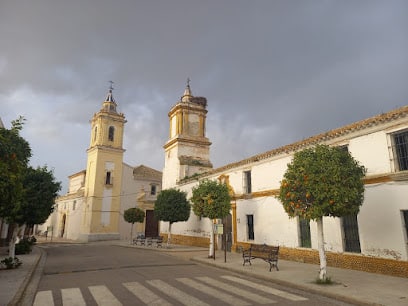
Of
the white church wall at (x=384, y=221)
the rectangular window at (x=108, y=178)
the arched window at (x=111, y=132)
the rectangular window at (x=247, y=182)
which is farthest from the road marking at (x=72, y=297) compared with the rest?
the arched window at (x=111, y=132)

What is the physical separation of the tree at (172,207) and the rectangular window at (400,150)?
15.1 m

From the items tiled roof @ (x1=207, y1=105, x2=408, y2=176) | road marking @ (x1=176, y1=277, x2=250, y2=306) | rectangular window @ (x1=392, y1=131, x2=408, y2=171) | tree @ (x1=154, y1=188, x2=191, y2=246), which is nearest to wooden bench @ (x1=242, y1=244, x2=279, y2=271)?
road marking @ (x1=176, y1=277, x2=250, y2=306)

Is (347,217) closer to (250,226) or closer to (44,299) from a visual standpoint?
(250,226)

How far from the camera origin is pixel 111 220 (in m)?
34.1

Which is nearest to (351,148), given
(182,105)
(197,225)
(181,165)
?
(197,225)

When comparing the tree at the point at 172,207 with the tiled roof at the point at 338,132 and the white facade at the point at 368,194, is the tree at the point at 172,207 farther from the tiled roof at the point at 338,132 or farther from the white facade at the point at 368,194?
the white facade at the point at 368,194

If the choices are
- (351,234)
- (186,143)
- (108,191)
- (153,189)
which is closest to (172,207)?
(186,143)

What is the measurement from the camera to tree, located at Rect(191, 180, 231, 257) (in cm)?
1662

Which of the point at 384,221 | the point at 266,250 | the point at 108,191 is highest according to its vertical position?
the point at 108,191

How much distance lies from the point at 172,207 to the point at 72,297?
1462 cm

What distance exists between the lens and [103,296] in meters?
7.98

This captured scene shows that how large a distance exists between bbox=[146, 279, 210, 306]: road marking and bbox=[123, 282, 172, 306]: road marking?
1.28 feet

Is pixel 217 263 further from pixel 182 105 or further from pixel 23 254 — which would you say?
pixel 182 105

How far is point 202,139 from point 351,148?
1830cm
